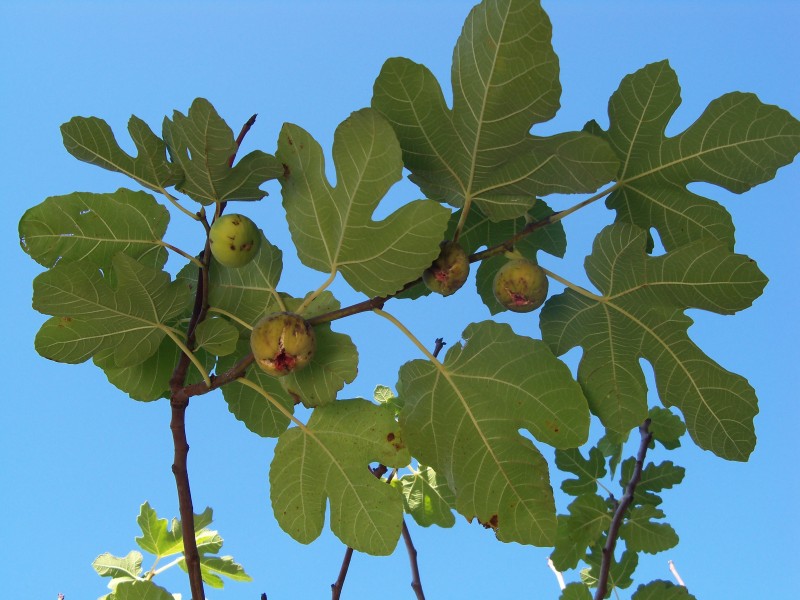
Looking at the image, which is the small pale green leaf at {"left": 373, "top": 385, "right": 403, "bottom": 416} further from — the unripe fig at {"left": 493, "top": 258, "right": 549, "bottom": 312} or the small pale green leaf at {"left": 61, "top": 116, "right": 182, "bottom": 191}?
the small pale green leaf at {"left": 61, "top": 116, "right": 182, "bottom": 191}

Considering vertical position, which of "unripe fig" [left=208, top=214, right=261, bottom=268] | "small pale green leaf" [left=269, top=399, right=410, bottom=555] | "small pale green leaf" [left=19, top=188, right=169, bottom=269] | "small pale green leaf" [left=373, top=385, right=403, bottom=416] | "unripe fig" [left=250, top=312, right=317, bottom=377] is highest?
"small pale green leaf" [left=373, top=385, right=403, bottom=416]

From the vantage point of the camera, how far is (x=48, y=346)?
1862 mm

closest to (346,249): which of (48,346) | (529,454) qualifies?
(529,454)

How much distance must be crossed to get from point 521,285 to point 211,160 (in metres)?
0.83

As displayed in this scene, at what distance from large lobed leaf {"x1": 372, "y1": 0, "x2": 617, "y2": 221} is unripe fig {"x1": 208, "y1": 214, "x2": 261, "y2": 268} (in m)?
0.44

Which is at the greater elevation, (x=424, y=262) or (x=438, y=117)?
(x=438, y=117)

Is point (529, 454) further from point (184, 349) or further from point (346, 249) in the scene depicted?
point (184, 349)

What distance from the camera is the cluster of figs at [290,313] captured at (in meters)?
1.65

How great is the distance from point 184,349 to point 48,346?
0.35 m

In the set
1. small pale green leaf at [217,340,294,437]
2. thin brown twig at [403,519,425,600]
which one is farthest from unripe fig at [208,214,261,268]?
thin brown twig at [403,519,425,600]

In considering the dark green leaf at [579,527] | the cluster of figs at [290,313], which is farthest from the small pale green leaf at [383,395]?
the cluster of figs at [290,313]

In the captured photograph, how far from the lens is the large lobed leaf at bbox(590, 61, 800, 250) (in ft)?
5.95

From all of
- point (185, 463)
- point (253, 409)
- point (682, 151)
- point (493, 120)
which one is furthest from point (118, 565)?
point (682, 151)

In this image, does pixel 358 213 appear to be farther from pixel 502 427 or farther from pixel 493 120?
pixel 502 427
